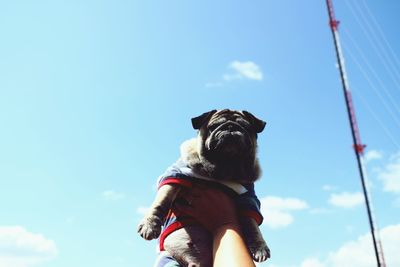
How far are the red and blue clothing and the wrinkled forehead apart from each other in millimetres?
647

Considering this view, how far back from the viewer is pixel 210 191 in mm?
3570

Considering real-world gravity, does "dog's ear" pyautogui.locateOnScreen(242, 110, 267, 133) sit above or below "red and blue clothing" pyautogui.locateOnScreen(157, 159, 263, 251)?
above

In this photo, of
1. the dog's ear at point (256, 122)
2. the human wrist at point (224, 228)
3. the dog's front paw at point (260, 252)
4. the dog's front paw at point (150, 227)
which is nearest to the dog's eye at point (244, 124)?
the dog's ear at point (256, 122)

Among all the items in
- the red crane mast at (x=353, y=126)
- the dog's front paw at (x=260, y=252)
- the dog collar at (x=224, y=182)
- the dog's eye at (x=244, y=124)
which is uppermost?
the red crane mast at (x=353, y=126)

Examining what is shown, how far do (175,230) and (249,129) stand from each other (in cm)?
138

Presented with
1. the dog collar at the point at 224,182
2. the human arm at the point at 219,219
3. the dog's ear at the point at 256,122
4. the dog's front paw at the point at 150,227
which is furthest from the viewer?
the dog's ear at the point at 256,122

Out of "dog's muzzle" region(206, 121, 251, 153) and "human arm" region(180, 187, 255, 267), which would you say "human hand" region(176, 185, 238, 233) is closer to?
"human arm" region(180, 187, 255, 267)

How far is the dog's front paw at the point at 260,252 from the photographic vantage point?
3.34m

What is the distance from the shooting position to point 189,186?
361cm

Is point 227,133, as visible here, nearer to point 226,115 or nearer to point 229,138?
point 229,138

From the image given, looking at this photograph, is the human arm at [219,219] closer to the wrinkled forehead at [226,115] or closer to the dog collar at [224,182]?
the dog collar at [224,182]

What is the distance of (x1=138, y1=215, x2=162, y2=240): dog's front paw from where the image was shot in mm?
3169

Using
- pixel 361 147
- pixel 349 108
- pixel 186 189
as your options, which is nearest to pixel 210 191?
pixel 186 189

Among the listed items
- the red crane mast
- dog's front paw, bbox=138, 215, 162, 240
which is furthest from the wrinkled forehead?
the red crane mast
